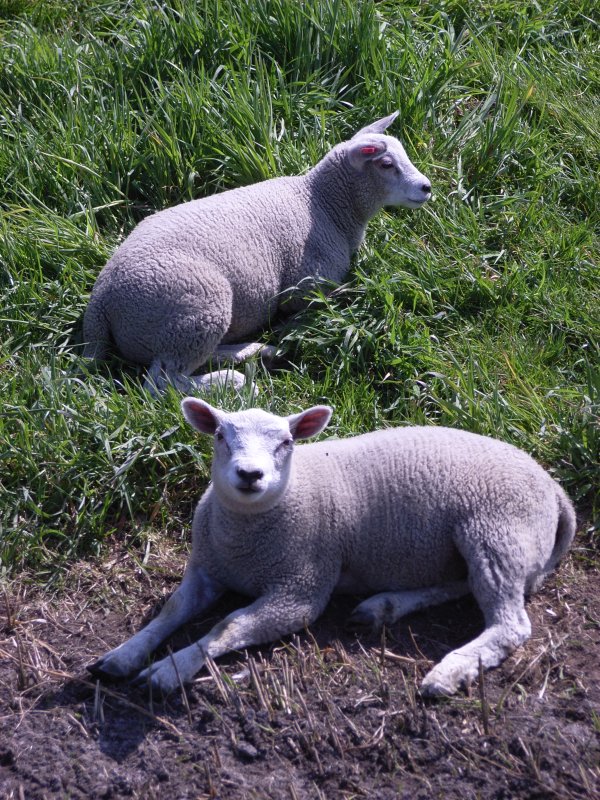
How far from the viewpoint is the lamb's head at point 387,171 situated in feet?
20.3

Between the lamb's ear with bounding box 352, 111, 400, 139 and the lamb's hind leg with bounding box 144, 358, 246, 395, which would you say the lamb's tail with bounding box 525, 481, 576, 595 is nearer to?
the lamb's hind leg with bounding box 144, 358, 246, 395

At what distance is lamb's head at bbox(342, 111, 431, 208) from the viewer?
6.18 m

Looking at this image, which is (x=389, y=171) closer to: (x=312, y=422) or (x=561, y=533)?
(x=312, y=422)

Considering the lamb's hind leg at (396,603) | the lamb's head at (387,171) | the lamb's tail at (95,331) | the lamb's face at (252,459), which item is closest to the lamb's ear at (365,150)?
the lamb's head at (387,171)

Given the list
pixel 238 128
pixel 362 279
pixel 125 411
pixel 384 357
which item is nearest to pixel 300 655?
pixel 125 411

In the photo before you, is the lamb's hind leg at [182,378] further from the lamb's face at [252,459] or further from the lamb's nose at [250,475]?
the lamb's nose at [250,475]

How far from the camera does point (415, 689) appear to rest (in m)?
3.84

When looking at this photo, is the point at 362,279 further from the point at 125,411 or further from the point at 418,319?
the point at 125,411

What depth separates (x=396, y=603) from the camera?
425 cm

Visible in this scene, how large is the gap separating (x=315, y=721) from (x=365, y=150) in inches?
139

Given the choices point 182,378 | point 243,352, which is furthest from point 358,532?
point 243,352

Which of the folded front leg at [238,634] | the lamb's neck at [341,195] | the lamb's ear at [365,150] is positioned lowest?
the folded front leg at [238,634]

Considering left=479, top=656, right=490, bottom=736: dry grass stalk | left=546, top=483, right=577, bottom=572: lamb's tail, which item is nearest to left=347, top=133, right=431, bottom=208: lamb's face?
left=546, top=483, right=577, bottom=572: lamb's tail

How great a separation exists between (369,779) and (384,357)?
2.52 metres
